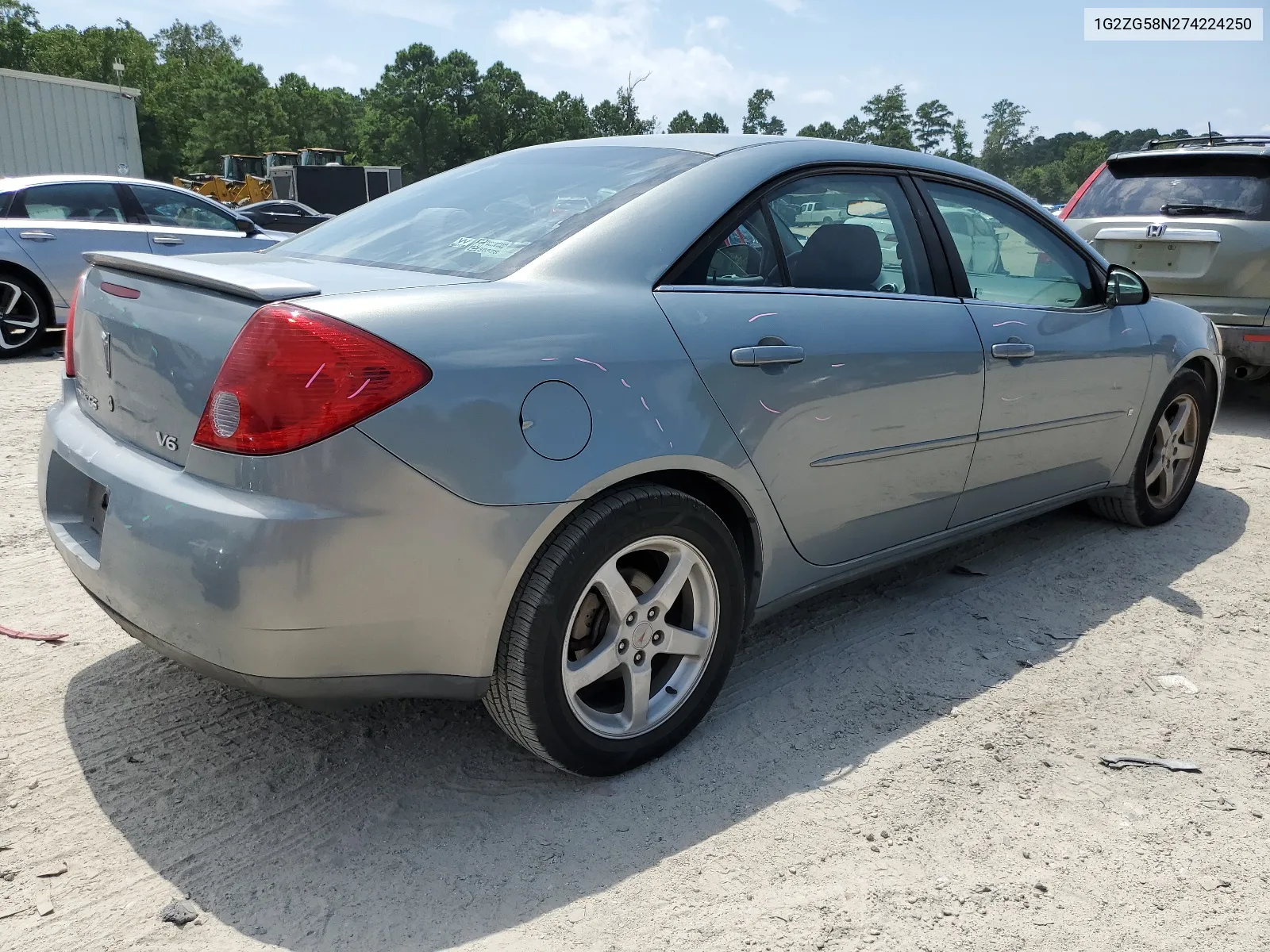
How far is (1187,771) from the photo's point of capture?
2.59 metres

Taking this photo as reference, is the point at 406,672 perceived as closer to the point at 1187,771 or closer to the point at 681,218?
the point at 681,218

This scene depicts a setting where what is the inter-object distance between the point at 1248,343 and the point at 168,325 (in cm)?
643

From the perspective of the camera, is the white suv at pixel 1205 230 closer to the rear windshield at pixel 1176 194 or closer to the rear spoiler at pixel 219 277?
the rear windshield at pixel 1176 194

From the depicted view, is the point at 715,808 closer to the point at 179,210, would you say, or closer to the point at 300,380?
the point at 300,380

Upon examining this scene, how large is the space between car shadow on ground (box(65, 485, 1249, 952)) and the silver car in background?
637 centimetres

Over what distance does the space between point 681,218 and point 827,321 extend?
0.52 metres

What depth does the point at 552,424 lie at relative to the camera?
2.13 m

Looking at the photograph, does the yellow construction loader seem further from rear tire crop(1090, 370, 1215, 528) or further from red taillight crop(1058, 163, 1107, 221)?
rear tire crop(1090, 370, 1215, 528)

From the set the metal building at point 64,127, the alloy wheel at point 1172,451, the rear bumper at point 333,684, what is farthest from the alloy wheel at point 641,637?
the metal building at point 64,127

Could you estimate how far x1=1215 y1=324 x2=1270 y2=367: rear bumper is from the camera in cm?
626

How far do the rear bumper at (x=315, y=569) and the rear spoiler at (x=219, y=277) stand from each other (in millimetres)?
344

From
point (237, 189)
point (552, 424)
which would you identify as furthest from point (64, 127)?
point (552, 424)

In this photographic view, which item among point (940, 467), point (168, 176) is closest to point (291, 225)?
point (940, 467)

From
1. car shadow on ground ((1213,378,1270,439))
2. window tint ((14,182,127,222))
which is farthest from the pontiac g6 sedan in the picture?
window tint ((14,182,127,222))
